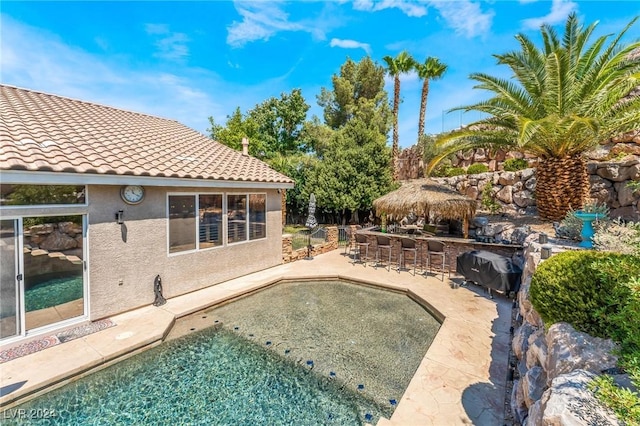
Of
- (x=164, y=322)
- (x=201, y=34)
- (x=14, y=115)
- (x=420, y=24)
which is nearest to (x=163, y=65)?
(x=201, y=34)

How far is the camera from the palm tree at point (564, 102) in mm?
8539

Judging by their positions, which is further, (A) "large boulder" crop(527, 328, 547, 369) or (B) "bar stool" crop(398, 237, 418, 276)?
(B) "bar stool" crop(398, 237, 418, 276)

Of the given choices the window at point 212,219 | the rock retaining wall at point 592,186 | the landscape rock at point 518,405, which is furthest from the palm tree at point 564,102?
the window at point 212,219

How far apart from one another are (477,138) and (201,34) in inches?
635

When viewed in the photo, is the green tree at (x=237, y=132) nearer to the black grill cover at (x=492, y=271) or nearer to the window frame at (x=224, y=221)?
the window frame at (x=224, y=221)

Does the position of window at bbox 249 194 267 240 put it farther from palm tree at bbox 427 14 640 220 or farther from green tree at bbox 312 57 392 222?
green tree at bbox 312 57 392 222

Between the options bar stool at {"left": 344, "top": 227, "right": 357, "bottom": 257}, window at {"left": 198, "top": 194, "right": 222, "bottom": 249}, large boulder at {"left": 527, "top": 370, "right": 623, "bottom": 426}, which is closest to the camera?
large boulder at {"left": 527, "top": 370, "right": 623, "bottom": 426}

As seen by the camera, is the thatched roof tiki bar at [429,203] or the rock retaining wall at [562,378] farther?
the thatched roof tiki bar at [429,203]

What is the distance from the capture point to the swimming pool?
443cm

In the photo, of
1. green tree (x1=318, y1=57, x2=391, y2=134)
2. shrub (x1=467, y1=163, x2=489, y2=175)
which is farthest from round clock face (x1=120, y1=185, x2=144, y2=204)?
green tree (x1=318, y1=57, x2=391, y2=134)

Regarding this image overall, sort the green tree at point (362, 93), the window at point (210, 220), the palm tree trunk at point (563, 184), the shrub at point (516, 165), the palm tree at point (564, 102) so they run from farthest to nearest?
the green tree at point (362, 93), the shrub at point (516, 165), the palm tree trunk at point (563, 184), the window at point (210, 220), the palm tree at point (564, 102)

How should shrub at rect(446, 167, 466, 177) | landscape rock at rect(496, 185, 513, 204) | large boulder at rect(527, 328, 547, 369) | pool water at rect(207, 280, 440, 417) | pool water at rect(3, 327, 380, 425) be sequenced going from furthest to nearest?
shrub at rect(446, 167, 466, 177) → landscape rock at rect(496, 185, 513, 204) → pool water at rect(207, 280, 440, 417) → pool water at rect(3, 327, 380, 425) → large boulder at rect(527, 328, 547, 369)

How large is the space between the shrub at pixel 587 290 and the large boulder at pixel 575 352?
0.14 m

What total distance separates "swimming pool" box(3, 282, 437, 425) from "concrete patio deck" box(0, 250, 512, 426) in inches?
12.3
